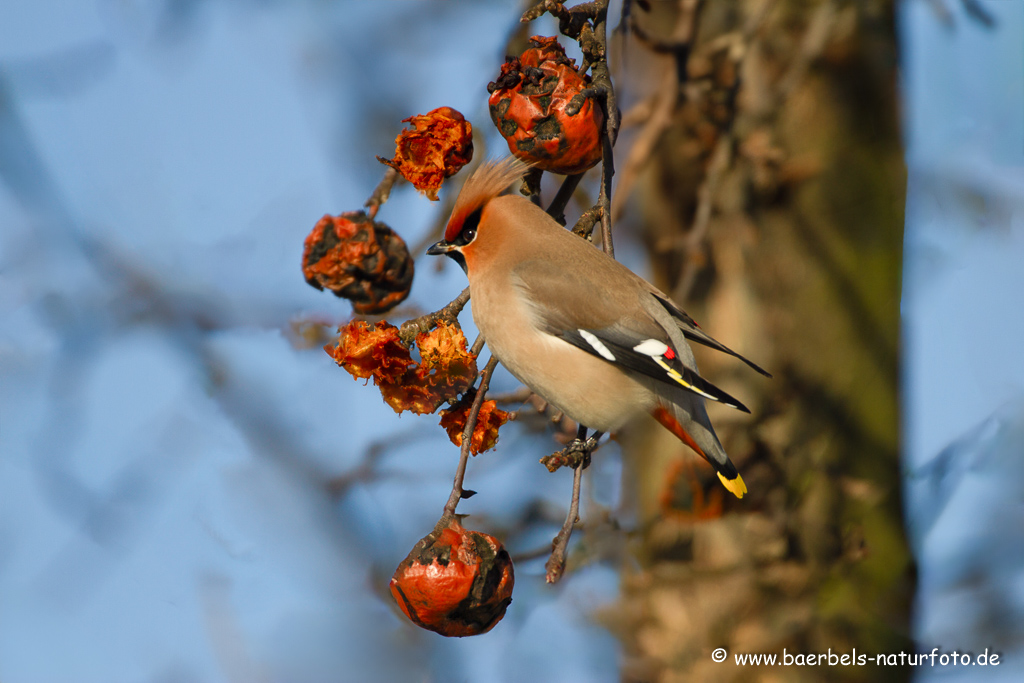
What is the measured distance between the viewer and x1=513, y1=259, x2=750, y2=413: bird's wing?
78.6 inches

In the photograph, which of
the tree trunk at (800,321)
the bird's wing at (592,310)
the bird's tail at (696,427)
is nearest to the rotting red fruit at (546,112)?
the bird's wing at (592,310)

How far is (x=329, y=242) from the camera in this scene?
1855 mm

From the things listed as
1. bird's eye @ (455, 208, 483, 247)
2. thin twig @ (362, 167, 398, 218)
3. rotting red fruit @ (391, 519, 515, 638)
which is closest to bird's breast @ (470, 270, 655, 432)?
bird's eye @ (455, 208, 483, 247)

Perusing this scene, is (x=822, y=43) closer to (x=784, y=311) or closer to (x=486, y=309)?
(x=784, y=311)

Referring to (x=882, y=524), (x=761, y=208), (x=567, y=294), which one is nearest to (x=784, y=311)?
(x=761, y=208)

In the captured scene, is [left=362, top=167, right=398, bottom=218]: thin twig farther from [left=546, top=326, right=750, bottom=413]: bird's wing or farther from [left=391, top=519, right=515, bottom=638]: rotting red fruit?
[left=391, top=519, right=515, bottom=638]: rotting red fruit

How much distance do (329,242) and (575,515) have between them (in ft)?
2.68

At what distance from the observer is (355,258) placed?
184 cm

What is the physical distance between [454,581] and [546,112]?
3.09 feet

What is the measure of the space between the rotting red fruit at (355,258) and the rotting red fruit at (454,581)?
1.95 ft

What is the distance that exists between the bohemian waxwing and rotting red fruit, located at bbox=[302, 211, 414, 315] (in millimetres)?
274

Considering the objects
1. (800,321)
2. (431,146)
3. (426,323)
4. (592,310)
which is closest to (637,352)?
(592,310)

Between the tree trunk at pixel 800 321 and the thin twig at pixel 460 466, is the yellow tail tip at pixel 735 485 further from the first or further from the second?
the tree trunk at pixel 800 321

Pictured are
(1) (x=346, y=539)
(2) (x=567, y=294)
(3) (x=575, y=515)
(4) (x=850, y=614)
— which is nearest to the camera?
(3) (x=575, y=515)
